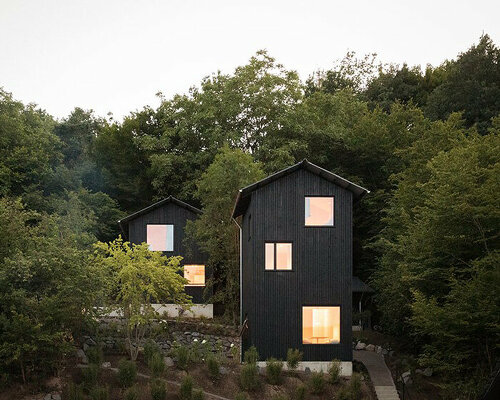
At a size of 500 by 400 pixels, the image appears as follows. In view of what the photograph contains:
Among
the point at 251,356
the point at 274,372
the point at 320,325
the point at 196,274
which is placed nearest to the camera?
the point at 274,372

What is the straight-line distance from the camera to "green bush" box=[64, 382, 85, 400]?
71.9 feet

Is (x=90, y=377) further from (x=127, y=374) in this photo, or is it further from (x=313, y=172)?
(x=313, y=172)

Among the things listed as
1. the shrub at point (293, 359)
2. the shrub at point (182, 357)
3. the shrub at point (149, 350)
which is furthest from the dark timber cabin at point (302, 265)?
the shrub at point (149, 350)

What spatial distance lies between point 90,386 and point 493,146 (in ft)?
57.0

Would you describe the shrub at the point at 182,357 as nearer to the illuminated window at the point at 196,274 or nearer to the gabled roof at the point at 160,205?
the illuminated window at the point at 196,274

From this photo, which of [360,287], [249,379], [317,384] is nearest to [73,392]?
[249,379]

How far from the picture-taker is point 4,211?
2533 cm

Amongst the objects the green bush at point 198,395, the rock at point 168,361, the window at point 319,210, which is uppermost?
the window at point 319,210

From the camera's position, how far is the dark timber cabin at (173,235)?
35.6 meters

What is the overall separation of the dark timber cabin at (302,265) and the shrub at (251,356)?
82 cm

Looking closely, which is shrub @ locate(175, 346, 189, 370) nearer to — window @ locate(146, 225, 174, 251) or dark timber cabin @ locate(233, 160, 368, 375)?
dark timber cabin @ locate(233, 160, 368, 375)

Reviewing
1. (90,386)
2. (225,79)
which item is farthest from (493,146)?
(225,79)

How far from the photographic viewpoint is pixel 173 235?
117 feet

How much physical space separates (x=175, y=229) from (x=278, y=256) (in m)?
10.9
